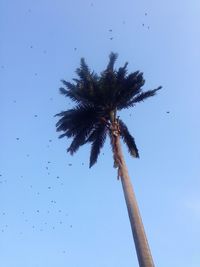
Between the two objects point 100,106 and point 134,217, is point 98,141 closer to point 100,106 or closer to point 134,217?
point 100,106

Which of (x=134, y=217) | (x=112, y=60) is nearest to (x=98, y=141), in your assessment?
(x=112, y=60)

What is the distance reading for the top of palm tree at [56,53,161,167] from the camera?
25922 mm

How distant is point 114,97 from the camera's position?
2602cm

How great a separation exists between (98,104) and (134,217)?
8506 millimetres

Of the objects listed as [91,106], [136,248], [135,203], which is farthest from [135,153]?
[136,248]

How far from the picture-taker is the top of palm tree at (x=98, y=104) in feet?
85.0

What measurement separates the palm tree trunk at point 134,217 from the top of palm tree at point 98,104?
2.23m

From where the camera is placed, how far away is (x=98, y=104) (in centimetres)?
2608

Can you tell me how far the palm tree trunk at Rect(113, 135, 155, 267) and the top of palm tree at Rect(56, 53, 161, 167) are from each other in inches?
87.9

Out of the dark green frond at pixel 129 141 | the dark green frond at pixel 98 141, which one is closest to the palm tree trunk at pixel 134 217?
the dark green frond at pixel 98 141

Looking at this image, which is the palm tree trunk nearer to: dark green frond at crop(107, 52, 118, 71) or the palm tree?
the palm tree

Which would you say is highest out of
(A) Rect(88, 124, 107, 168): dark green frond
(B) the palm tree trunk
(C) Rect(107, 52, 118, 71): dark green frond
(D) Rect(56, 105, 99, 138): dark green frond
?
(C) Rect(107, 52, 118, 71): dark green frond

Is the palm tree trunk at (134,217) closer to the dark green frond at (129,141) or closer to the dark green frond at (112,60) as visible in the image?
the dark green frond at (129,141)

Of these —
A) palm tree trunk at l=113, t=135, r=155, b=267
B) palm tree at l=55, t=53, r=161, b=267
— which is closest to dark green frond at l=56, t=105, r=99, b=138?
palm tree at l=55, t=53, r=161, b=267
